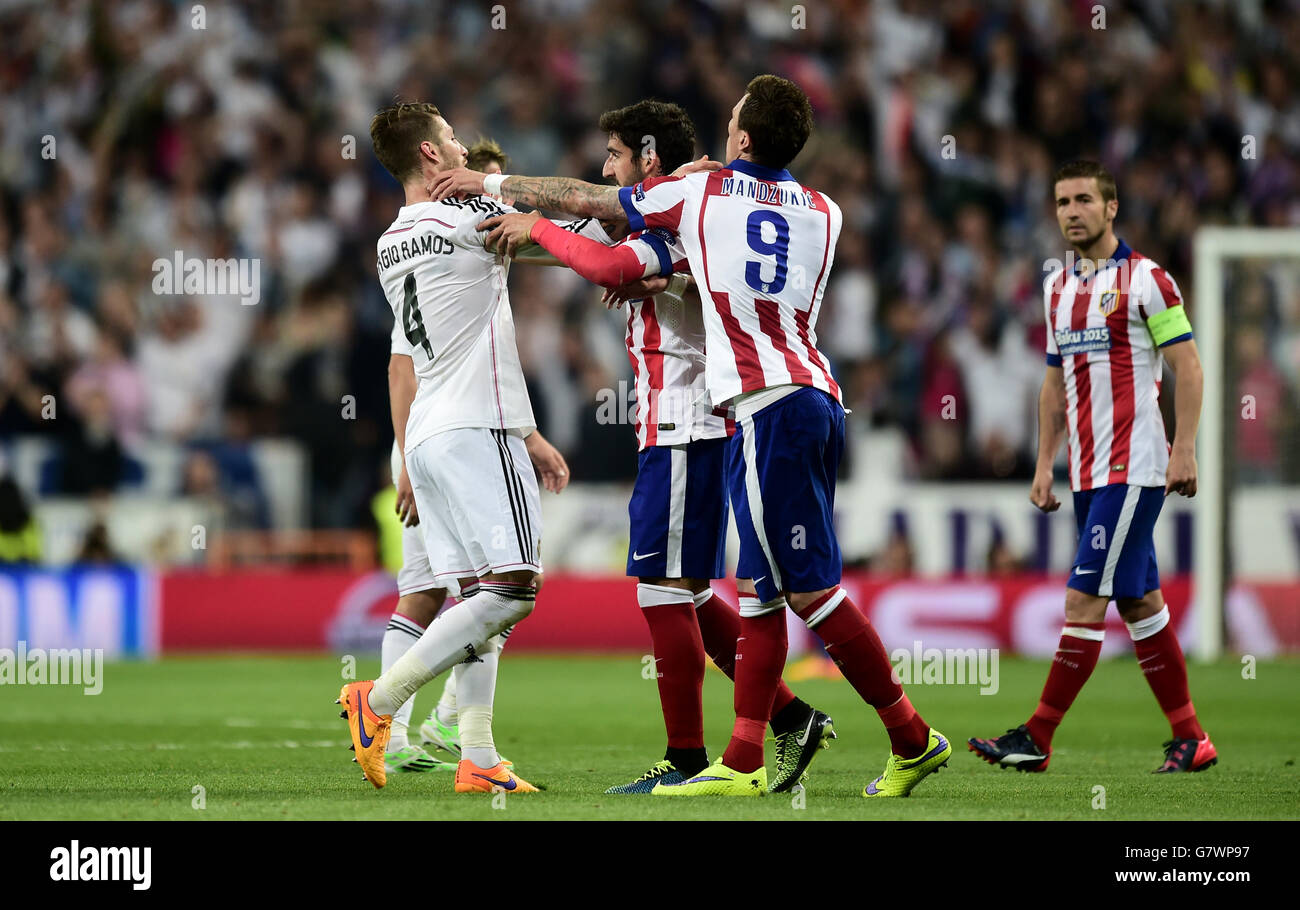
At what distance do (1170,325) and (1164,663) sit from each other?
4.74 ft

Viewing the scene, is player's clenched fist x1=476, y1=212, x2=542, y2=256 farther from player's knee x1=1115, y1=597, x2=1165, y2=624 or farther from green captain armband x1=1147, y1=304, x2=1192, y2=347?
player's knee x1=1115, y1=597, x2=1165, y2=624

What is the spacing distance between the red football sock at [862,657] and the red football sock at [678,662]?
1.89ft

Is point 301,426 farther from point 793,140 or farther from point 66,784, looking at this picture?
point 793,140

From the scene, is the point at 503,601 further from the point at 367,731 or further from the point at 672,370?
the point at 672,370

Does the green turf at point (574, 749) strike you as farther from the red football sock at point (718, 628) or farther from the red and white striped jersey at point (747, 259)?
the red and white striped jersey at point (747, 259)

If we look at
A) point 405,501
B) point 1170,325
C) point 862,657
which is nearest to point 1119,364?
point 1170,325

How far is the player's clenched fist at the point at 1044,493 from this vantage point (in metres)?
7.52

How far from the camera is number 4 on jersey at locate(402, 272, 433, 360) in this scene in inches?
254

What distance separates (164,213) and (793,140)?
12.7 m

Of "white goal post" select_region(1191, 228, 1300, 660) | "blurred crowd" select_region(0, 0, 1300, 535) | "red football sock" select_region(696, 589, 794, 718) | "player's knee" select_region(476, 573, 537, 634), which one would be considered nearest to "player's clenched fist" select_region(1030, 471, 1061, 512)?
"red football sock" select_region(696, 589, 794, 718)

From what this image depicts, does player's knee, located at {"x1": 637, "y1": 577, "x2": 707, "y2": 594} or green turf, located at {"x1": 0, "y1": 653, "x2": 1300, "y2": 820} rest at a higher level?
player's knee, located at {"x1": 637, "y1": 577, "x2": 707, "y2": 594}
